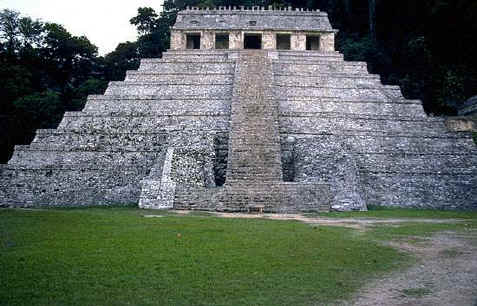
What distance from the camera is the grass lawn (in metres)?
5.35

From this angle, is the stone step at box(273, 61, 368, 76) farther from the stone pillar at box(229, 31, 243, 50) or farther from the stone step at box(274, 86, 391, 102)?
the stone pillar at box(229, 31, 243, 50)

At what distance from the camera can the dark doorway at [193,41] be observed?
3100 cm

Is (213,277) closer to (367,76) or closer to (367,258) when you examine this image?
(367,258)

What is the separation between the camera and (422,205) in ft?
49.7

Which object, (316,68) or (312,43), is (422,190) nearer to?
(316,68)

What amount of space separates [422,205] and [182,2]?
36429 millimetres

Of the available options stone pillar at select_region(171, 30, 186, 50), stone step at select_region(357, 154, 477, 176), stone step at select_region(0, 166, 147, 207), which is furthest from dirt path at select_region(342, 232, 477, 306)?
stone pillar at select_region(171, 30, 186, 50)

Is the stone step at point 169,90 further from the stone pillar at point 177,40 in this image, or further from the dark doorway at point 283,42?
the dark doorway at point 283,42

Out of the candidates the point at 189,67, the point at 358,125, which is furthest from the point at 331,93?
the point at 189,67

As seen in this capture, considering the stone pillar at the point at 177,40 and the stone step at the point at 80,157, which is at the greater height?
the stone pillar at the point at 177,40

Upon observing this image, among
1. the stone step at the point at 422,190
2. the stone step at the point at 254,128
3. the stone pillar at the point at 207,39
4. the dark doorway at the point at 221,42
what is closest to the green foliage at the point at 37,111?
the stone pillar at the point at 207,39

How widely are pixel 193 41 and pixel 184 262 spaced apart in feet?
86.9

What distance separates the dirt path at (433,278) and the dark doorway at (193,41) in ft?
79.7

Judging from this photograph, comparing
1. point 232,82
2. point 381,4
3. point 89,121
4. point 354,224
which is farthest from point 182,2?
point 354,224
